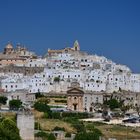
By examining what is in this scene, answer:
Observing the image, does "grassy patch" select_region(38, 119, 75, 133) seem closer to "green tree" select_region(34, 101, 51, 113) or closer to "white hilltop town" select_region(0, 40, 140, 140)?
"green tree" select_region(34, 101, 51, 113)

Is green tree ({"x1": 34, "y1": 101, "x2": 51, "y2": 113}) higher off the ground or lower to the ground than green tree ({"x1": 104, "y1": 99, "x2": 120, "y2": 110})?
lower

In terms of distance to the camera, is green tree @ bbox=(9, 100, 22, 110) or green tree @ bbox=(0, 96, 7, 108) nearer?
green tree @ bbox=(9, 100, 22, 110)

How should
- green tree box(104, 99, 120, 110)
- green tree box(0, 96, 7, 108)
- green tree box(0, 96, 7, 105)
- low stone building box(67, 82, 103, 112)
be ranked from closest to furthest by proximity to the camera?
green tree box(0, 96, 7, 108) → green tree box(0, 96, 7, 105) → low stone building box(67, 82, 103, 112) → green tree box(104, 99, 120, 110)

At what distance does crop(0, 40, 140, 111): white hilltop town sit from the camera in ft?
254

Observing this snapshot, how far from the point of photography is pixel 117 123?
66.7 meters

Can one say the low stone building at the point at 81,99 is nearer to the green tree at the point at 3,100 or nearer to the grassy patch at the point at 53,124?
the green tree at the point at 3,100

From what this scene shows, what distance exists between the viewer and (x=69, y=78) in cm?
8444

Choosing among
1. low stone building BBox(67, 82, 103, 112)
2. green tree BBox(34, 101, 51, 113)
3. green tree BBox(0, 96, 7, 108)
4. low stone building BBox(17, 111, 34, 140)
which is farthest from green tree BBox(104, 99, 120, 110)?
low stone building BBox(17, 111, 34, 140)

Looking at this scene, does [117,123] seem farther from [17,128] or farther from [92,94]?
[17,128]

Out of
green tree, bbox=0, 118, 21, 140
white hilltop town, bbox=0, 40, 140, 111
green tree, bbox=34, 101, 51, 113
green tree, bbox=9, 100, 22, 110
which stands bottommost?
green tree, bbox=0, 118, 21, 140

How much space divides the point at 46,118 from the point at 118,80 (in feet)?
84.8

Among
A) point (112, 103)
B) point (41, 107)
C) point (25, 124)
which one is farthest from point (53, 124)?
point (112, 103)

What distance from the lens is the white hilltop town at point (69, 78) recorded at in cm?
7731

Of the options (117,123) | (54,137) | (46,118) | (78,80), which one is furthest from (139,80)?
(54,137)
